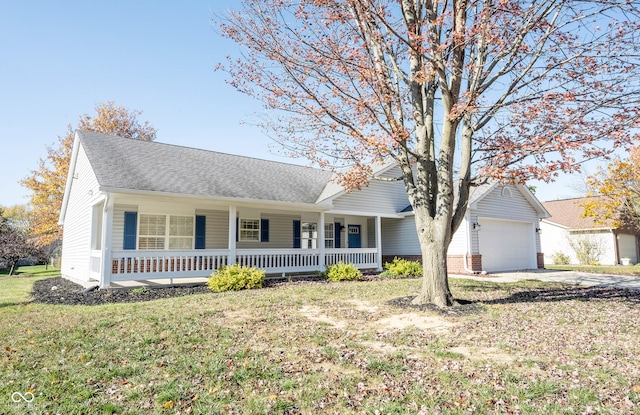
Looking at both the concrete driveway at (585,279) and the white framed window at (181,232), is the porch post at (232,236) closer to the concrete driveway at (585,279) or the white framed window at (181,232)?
the white framed window at (181,232)

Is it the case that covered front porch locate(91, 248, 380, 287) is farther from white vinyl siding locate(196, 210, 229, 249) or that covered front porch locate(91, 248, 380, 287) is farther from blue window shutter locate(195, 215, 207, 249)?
white vinyl siding locate(196, 210, 229, 249)

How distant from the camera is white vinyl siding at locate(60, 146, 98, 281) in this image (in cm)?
1305

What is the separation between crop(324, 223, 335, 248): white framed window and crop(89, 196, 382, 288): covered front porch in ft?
0.11

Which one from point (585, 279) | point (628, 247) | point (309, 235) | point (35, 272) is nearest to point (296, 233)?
point (309, 235)

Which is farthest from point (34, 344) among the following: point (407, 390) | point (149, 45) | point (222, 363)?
point (149, 45)

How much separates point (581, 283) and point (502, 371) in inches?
424

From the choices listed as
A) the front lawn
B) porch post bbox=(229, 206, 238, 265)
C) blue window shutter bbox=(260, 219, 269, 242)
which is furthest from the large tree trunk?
blue window shutter bbox=(260, 219, 269, 242)

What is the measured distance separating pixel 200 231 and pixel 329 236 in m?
6.17

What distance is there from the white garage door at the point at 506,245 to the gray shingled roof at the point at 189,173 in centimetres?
798

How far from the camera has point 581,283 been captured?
40.9ft

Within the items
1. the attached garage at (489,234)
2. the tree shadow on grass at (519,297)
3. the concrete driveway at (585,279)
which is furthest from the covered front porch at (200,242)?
the tree shadow on grass at (519,297)

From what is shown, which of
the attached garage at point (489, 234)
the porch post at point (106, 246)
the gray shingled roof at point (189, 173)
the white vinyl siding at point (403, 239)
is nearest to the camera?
the porch post at point (106, 246)

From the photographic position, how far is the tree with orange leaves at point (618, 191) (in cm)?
1962

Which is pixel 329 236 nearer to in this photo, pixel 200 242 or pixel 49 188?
pixel 200 242
